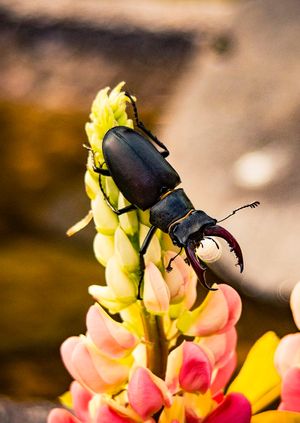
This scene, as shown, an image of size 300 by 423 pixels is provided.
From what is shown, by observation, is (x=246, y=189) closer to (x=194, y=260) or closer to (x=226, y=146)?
(x=226, y=146)

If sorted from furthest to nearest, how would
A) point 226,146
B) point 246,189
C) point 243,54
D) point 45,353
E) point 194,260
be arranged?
1. point 243,54
2. point 226,146
3. point 246,189
4. point 45,353
5. point 194,260

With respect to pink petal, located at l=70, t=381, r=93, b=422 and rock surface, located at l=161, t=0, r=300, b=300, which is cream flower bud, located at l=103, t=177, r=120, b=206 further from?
rock surface, located at l=161, t=0, r=300, b=300

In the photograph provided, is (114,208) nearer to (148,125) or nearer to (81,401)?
(81,401)

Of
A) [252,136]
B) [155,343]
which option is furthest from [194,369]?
[252,136]

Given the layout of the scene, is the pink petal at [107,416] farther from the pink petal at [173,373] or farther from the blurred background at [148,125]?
the blurred background at [148,125]

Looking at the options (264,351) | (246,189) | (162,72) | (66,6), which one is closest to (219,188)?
(246,189)
